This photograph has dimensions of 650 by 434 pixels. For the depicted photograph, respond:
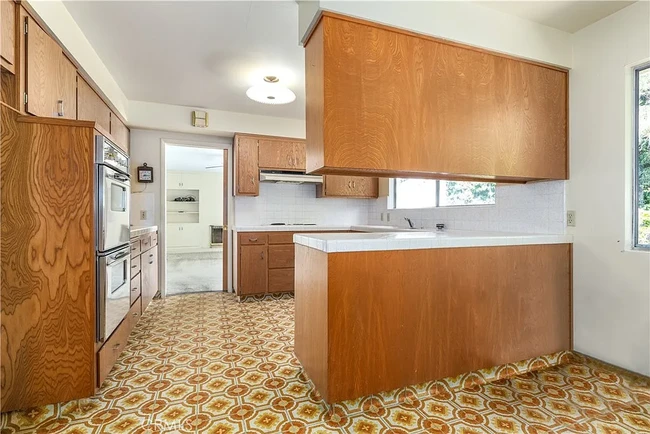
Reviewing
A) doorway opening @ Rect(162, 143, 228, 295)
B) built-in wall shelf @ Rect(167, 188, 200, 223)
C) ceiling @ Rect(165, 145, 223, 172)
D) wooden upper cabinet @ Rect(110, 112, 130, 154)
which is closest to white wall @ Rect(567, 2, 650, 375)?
wooden upper cabinet @ Rect(110, 112, 130, 154)

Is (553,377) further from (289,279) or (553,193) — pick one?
(289,279)

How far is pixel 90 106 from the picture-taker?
2.70m

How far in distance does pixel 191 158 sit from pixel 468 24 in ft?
21.0

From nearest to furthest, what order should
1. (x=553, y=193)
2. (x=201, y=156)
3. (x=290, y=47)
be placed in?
(x=553, y=193) < (x=290, y=47) < (x=201, y=156)

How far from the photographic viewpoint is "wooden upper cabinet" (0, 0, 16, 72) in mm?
1567

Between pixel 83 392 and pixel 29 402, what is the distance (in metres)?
0.23

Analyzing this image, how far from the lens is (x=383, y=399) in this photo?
180 cm

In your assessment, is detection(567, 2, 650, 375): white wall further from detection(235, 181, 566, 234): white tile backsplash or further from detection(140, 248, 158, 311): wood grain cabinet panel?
detection(140, 248, 158, 311): wood grain cabinet panel

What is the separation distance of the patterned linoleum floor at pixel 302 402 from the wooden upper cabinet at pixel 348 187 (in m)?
2.50

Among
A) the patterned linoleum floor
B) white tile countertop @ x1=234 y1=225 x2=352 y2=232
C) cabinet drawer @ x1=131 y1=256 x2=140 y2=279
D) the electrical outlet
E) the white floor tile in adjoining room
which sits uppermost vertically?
the electrical outlet

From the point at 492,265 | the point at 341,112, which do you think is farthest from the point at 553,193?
the point at 341,112

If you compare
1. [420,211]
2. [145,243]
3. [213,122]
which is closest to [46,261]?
[145,243]

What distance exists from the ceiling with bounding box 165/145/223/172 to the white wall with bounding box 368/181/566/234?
430 centimetres

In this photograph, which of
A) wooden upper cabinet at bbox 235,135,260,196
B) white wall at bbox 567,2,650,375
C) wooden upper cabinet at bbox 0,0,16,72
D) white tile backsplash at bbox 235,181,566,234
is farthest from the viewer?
wooden upper cabinet at bbox 235,135,260,196
